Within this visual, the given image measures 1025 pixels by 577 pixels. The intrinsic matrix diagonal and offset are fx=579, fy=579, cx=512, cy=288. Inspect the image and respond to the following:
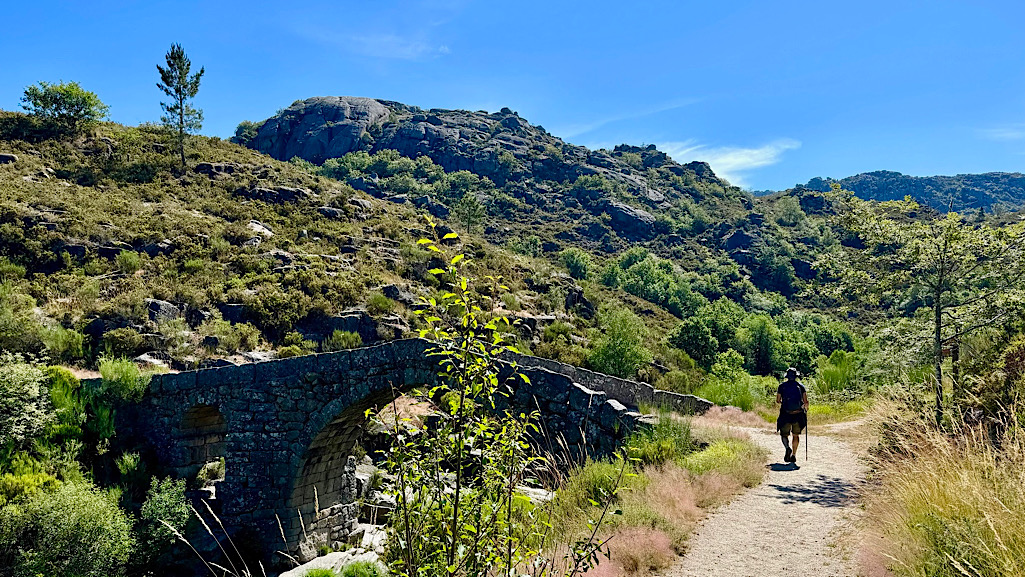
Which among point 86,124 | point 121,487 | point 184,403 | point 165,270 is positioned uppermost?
point 86,124

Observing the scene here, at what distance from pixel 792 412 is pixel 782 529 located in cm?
373

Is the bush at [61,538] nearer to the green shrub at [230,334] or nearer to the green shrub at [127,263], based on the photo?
the green shrub at [230,334]

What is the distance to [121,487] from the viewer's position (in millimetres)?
14000

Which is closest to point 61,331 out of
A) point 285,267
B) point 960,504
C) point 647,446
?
point 285,267

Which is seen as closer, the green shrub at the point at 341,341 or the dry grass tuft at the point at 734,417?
the dry grass tuft at the point at 734,417

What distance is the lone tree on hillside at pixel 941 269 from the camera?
8727 millimetres

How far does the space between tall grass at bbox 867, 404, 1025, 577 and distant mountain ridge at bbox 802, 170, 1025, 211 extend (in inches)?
6246

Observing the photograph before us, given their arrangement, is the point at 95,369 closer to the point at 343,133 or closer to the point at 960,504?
the point at 960,504

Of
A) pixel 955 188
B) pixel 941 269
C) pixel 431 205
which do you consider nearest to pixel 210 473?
pixel 941 269

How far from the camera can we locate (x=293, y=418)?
13.5 metres

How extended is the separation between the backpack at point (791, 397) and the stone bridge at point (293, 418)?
3.31 m

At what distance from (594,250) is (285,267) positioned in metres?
50.7

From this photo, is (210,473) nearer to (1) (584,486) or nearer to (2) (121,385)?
(2) (121,385)

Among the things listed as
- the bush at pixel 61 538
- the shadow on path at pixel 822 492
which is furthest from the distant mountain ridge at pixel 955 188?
the bush at pixel 61 538
